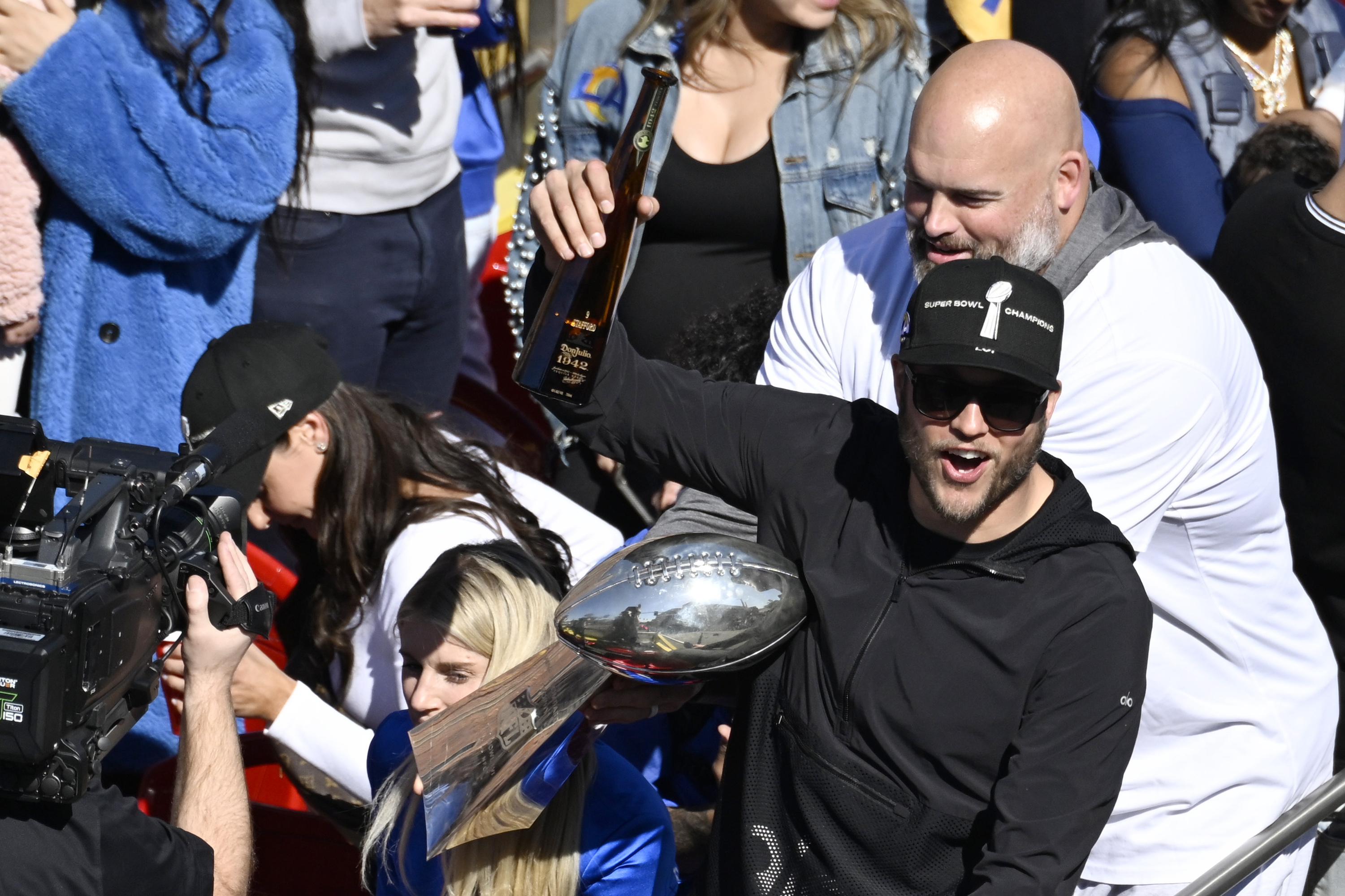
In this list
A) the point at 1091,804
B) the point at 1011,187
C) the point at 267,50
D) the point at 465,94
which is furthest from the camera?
the point at 465,94

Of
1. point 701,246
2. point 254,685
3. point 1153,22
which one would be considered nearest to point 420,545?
point 254,685

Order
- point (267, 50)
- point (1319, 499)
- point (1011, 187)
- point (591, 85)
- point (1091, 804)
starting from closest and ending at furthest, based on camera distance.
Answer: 1. point (1091, 804)
2. point (1011, 187)
3. point (1319, 499)
4. point (267, 50)
5. point (591, 85)

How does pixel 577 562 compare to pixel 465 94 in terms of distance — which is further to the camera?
pixel 465 94

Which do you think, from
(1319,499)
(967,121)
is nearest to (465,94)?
(967,121)

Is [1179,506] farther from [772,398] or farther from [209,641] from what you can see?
[209,641]

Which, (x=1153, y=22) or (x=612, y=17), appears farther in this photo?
(x=1153, y=22)

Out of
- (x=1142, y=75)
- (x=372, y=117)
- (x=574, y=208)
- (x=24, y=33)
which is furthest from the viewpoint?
(x=1142, y=75)

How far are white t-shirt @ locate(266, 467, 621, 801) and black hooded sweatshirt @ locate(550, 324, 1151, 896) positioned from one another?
1099mm

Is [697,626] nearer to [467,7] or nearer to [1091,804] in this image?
[1091,804]

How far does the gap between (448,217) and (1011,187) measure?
1896 millimetres

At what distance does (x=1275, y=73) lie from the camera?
4406 mm

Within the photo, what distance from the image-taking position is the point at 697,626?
202cm

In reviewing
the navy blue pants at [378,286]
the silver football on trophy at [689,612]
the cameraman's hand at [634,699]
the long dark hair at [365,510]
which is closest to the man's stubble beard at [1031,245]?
the silver football on trophy at [689,612]

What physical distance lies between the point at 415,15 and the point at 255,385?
0.93m
